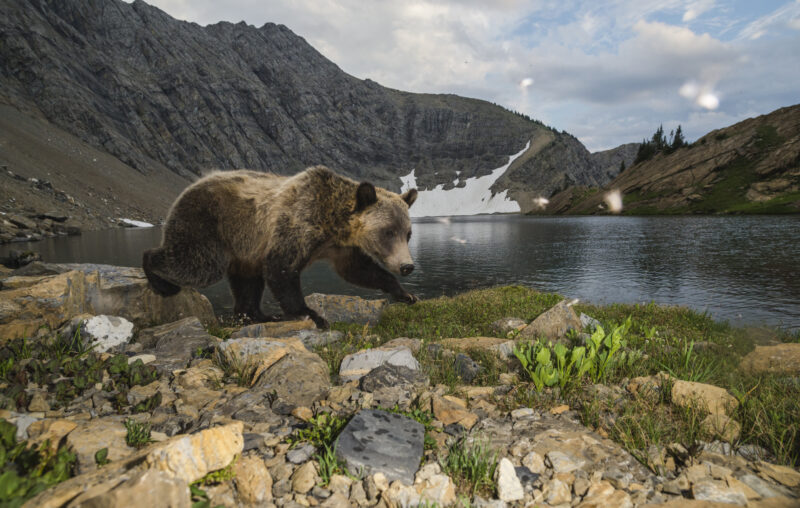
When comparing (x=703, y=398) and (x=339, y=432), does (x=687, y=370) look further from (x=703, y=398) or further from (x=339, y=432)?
(x=339, y=432)

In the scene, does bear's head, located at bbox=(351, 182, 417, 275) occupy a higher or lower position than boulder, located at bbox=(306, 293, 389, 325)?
higher

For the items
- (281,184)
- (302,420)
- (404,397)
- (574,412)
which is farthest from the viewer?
(281,184)

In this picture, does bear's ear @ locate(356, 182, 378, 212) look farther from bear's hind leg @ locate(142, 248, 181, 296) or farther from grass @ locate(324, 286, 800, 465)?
bear's hind leg @ locate(142, 248, 181, 296)

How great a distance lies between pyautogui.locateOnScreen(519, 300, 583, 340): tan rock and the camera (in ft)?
19.6

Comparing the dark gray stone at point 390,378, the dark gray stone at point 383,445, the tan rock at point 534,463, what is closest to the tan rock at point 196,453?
the dark gray stone at point 383,445

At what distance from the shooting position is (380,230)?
5875mm

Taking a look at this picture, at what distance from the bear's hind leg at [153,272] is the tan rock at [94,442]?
4.17 m

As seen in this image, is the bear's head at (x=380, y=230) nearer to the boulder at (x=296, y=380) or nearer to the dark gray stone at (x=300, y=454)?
the boulder at (x=296, y=380)

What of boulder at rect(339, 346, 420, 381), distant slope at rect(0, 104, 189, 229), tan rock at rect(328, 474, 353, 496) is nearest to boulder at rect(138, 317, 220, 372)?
boulder at rect(339, 346, 420, 381)

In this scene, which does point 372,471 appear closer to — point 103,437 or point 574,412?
point 103,437

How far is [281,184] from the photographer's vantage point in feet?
20.6

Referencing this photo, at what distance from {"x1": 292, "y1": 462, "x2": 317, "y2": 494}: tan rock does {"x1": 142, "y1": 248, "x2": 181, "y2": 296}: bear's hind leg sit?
17.4ft

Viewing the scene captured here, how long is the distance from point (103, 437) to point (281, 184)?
4.74m

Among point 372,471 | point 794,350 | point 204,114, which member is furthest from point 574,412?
point 204,114
